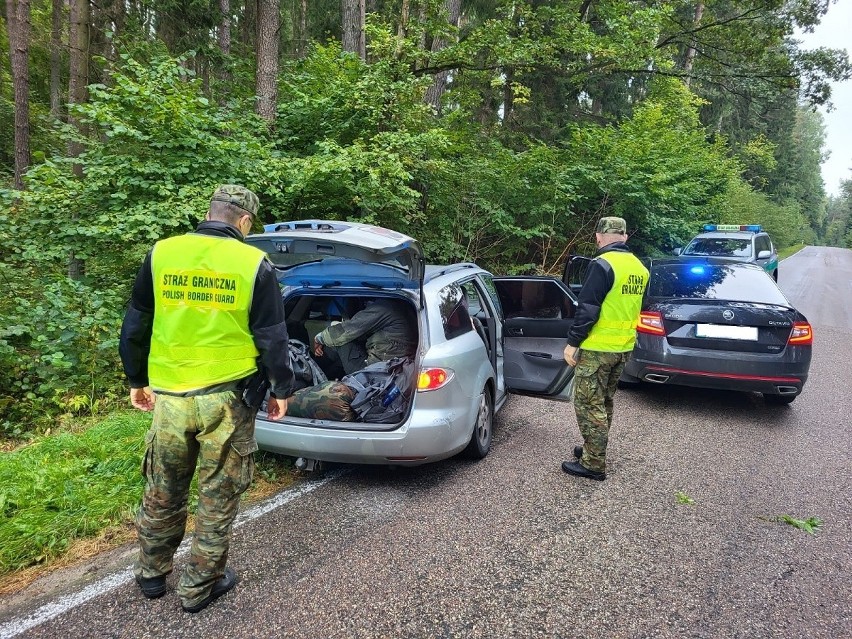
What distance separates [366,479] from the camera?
367cm

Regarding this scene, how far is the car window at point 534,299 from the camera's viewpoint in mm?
5355

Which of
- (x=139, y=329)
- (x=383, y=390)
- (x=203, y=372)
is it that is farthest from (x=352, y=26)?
(x=203, y=372)

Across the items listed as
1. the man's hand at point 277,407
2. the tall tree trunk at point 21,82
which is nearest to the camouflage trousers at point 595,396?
the man's hand at point 277,407

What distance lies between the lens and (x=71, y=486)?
3.20 m

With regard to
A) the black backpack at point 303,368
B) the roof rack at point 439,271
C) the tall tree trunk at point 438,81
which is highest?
the tall tree trunk at point 438,81

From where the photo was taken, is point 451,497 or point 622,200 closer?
point 451,497

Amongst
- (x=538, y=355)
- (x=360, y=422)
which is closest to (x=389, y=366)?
(x=360, y=422)

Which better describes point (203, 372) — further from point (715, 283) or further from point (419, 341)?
point (715, 283)

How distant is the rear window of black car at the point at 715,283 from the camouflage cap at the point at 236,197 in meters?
4.55

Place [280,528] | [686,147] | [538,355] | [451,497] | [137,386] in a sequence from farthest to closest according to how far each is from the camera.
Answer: [686,147] → [538,355] → [451,497] → [280,528] → [137,386]

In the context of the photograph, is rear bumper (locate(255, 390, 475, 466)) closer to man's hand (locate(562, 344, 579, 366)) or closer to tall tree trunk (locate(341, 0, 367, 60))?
man's hand (locate(562, 344, 579, 366))

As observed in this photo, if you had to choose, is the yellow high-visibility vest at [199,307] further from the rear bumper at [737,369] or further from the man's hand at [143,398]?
the rear bumper at [737,369]

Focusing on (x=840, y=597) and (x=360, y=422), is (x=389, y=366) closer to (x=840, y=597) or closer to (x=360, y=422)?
(x=360, y=422)

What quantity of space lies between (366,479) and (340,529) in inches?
26.3
